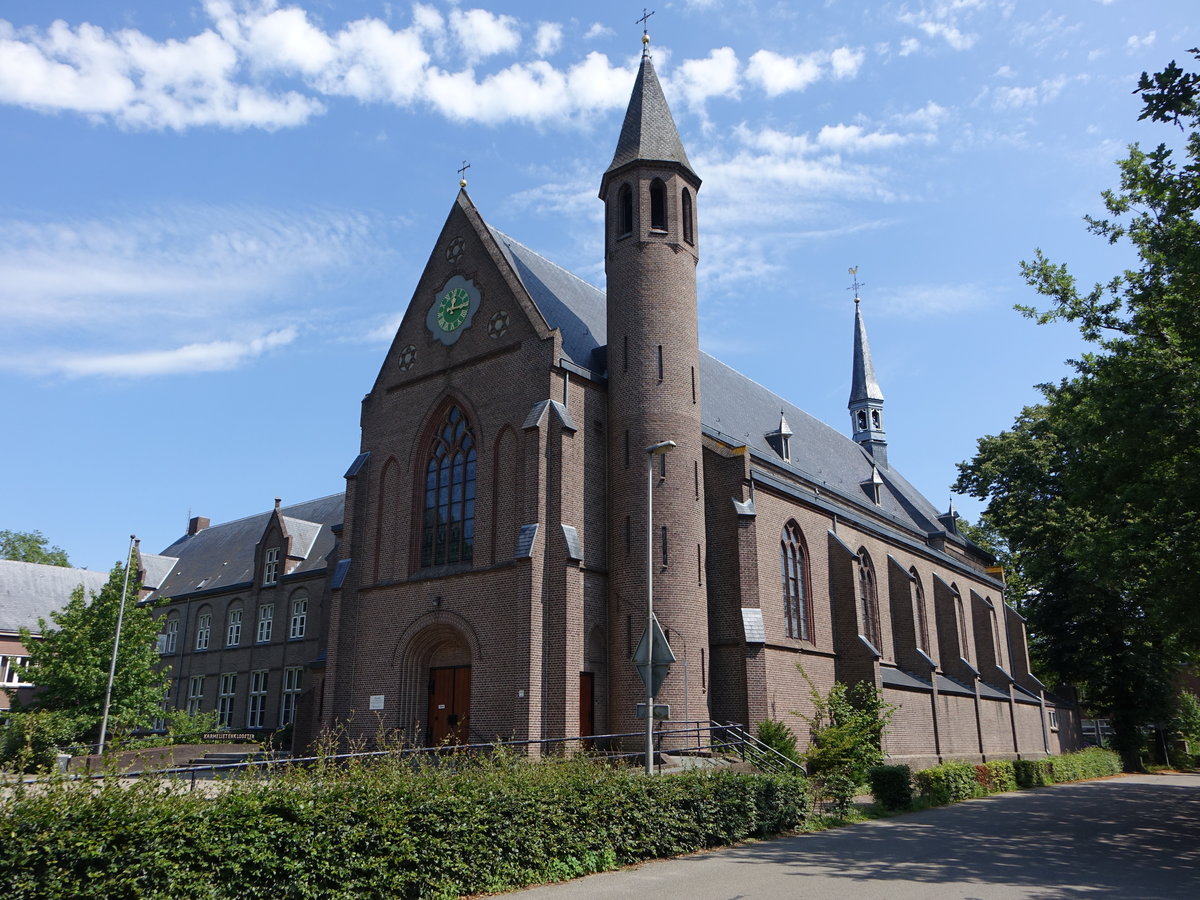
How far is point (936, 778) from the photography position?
22156 mm

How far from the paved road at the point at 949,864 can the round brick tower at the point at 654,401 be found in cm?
703

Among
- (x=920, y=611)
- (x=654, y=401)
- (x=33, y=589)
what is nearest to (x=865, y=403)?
(x=920, y=611)

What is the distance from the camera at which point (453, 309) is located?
27828 mm

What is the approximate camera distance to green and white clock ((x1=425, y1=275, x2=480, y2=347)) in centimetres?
2736

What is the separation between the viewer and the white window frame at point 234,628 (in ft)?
139

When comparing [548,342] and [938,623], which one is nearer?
[548,342]

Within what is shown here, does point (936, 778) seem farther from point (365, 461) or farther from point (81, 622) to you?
point (81, 622)

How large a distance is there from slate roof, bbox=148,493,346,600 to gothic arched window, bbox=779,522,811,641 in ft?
67.9

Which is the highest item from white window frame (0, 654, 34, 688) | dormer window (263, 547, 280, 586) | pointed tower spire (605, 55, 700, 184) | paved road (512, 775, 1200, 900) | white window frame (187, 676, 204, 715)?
pointed tower spire (605, 55, 700, 184)

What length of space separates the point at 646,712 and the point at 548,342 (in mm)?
11654

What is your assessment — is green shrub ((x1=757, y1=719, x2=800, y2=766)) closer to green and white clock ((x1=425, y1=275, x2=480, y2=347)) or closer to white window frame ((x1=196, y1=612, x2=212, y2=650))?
green and white clock ((x1=425, y1=275, x2=480, y2=347))

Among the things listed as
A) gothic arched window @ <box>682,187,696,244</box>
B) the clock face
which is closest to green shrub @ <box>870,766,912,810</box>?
gothic arched window @ <box>682,187,696,244</box>

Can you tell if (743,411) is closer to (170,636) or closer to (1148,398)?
(1148,398)

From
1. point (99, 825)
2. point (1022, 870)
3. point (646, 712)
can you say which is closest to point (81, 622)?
point (646, 712)
